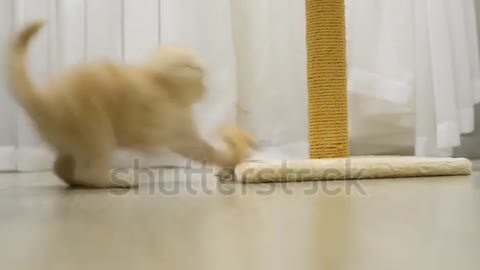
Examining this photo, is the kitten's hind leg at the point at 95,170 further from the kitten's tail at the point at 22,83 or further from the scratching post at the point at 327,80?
the scratching post at the point at 327,80

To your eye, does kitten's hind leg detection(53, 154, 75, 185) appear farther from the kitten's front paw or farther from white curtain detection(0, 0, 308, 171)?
white curtain detection(0, 0, 308, 171)

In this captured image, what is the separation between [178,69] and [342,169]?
14.1 inches

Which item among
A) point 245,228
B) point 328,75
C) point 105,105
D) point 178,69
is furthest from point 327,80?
point 245,228

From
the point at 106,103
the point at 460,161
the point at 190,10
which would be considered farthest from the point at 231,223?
the point at 190,10

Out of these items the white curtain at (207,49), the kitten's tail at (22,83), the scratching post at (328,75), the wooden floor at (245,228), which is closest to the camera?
the wooden floor at (245,228)

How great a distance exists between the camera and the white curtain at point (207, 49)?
1.70m

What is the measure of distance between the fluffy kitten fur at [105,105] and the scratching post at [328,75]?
37cm

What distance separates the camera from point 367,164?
1.26m

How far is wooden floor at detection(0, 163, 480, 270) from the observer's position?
0.46m

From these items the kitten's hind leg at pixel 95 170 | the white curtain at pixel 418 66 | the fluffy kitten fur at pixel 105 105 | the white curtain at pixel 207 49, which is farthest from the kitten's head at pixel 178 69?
the white curtain at pixel 418 66

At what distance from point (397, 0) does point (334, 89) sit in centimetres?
55

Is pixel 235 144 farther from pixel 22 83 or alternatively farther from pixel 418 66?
pixel 418 66

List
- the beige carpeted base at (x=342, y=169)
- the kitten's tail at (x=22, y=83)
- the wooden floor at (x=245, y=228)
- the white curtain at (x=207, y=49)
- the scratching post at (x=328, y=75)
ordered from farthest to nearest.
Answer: the white curtain at (x=207, y=49), the scratching post at (x=328, y=75), the beige carpeted base at (x=342, y=169), the kitten's tail at (x=22, y=83), the wooden floor at (x=245, y=228)

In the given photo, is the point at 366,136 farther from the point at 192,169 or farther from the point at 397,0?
the point at 192,169
